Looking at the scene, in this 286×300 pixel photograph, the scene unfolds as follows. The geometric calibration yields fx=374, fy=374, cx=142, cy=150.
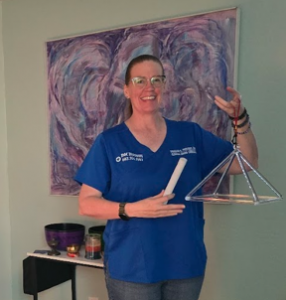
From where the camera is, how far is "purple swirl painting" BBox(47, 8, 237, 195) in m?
1.65

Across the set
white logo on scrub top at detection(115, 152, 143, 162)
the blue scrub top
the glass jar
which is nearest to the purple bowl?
the glass jar

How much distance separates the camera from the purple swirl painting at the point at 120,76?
5.41 feet

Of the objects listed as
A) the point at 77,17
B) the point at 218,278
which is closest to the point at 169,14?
the point at 77,17

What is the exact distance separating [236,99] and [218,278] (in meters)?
0.95

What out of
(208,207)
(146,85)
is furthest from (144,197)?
(208,207)

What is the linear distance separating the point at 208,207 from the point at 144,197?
597 millimetres

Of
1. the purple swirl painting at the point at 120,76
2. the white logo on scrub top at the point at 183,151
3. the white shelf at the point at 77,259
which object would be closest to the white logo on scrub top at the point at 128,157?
the white logo on scrub top at the point at 183,151

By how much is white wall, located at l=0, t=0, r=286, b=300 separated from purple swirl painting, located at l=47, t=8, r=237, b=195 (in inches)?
2.5

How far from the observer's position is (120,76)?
189cm

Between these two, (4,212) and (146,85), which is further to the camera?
(4,212)

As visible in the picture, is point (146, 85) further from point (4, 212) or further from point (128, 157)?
point (4, 212)

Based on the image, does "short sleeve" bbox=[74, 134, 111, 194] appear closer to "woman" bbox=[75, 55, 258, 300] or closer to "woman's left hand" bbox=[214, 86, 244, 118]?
"woman" bbox=[75, 55, 258, 300]

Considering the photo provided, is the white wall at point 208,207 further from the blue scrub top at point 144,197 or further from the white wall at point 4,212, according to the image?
the blue scrub top at point 144,197

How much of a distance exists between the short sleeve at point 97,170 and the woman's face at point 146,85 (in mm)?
182
